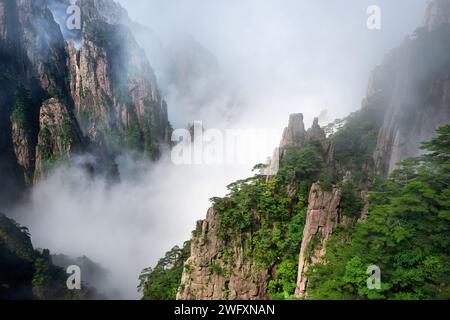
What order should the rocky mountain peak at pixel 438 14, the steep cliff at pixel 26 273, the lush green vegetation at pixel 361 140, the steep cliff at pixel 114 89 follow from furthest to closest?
1. the steep cliff at pixel 114 89
2. the steep cliff at pixel 26 273
3. the lush green vegetation at pixel 361 140
4. the rocky mountain peak at pixel 438 14

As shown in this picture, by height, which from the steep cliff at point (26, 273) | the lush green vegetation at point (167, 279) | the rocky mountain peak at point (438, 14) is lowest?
the steep cliff at point (26, 273)

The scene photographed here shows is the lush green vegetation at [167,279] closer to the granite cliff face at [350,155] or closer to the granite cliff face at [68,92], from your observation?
the granite cliff face at [350,155]

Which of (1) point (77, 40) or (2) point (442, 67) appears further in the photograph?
(1) point (77, 40)

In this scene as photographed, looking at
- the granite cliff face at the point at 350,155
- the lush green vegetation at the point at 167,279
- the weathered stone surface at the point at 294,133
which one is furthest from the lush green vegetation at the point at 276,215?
the lush green vegetation at the point at 167,279

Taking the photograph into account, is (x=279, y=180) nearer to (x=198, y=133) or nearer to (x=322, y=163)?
(x=322, y=163)

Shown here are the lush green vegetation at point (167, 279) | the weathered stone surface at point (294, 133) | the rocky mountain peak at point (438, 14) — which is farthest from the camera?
the rocky mountain peak at point (438, 14)

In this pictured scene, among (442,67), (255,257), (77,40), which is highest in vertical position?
(77,40)
